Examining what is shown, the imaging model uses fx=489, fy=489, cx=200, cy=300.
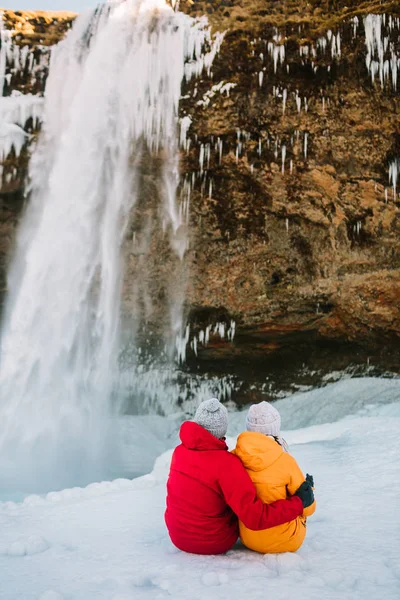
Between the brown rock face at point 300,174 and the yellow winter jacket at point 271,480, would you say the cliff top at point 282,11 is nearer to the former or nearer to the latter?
the brown rock face at point 300,174

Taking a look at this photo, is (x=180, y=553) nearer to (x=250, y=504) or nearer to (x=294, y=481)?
(x=250, y=504)

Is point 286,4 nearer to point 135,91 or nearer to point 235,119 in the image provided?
point 235,119

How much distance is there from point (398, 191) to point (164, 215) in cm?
471

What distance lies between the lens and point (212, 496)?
2.57 meters

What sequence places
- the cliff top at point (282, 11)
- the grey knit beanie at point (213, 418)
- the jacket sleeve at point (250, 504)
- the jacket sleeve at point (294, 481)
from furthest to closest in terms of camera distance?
the cliff top at point (282, 11)
the grey knit beanie at point (213, 418)
the jacket sleeve at point (294, 481)
the jacket sleeve at point (250, 504)

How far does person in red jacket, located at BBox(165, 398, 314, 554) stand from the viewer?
243 cm

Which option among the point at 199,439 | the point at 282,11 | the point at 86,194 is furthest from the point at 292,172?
the point at 199,439

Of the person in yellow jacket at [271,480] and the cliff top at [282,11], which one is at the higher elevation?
the cliff top at [282,11]

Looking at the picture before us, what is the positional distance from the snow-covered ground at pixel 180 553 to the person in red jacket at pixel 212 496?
126 mm

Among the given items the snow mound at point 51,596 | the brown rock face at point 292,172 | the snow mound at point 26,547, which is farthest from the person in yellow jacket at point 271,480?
the brown rock face at point 292,172

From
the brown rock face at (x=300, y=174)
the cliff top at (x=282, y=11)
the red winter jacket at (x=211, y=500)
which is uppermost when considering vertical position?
the cliff top at (x=282, y=11)

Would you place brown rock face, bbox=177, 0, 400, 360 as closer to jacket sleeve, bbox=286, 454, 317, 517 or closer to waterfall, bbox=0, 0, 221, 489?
waterfall, bbox=0, 0, 221, 489

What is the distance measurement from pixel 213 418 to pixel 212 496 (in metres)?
0.40

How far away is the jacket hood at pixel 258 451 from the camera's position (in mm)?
2510
